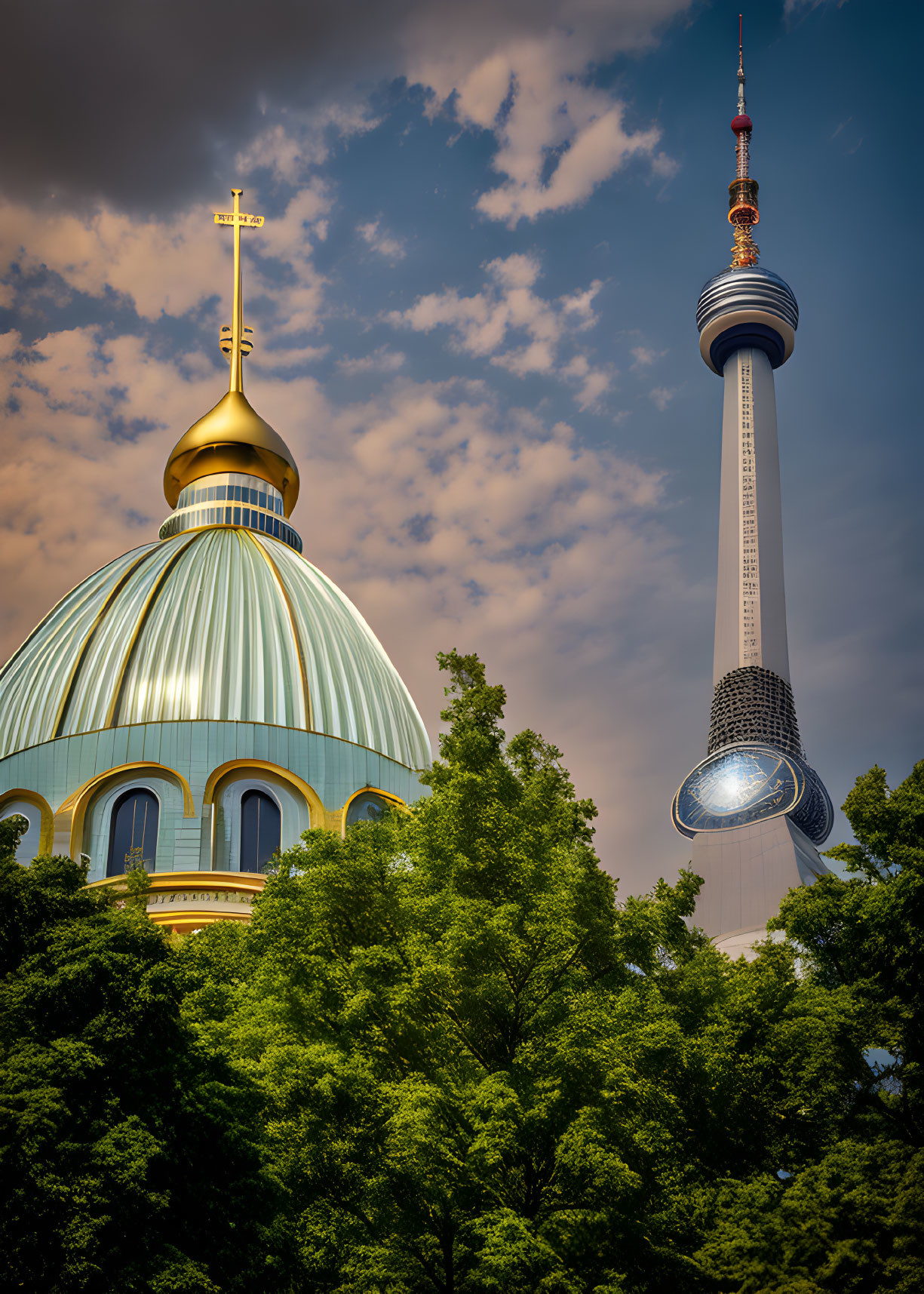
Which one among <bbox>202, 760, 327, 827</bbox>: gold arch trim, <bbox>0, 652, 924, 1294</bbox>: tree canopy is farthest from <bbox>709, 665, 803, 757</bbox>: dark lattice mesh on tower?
<bbox>0, 652, 924, 1294</bbox>: tree canopy

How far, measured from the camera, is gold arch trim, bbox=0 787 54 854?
34.7m

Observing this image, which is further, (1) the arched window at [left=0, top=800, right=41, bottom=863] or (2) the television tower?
(2) the television tower

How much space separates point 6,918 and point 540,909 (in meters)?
6.57

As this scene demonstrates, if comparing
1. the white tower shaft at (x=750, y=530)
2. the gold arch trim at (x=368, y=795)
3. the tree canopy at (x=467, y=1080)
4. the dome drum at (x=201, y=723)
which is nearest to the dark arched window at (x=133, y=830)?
the dome drum at (x=201, y=723)

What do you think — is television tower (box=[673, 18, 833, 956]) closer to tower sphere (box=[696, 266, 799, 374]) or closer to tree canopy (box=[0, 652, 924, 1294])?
tower sphere (box=[696, 266, 799, 374])

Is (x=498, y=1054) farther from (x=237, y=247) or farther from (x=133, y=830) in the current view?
(x=237, y=247)

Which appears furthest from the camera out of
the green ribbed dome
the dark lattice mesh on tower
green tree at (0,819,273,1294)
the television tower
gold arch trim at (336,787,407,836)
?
the dark lattice mesh on tower

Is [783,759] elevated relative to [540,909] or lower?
elevated

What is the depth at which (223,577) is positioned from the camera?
134ft

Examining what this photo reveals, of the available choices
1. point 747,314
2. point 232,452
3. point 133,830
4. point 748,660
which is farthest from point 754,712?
point 133,830

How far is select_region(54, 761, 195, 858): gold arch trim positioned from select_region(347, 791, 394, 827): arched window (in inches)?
168

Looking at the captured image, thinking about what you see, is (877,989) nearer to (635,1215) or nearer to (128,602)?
(635,1215)

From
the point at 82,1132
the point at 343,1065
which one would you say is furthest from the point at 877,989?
the point at 82,1132

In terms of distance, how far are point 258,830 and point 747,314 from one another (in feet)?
238
